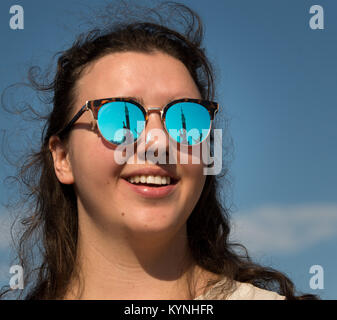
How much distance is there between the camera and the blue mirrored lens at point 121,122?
129 inches

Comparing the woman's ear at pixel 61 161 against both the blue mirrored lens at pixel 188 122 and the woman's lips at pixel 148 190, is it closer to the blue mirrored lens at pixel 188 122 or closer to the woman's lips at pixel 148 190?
the woman's lips at pixel 148 190

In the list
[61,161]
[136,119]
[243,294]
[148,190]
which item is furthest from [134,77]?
[243,294]

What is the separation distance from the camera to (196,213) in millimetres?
4086

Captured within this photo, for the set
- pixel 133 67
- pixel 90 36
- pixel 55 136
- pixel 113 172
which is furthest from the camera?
pixel 90 36

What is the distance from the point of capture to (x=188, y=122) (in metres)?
3.45

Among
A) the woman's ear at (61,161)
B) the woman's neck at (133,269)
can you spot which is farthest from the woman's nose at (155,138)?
the woman's ear at (61,161)

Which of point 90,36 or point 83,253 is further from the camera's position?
point 90,36

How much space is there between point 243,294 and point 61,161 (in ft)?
5.21

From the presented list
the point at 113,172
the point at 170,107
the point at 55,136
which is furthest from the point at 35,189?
the point at 170,107

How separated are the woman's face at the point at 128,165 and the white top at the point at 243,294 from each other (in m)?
→ 0.49

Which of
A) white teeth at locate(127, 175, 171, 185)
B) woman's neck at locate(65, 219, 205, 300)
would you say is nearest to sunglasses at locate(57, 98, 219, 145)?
white teeth at locate(127, 175, 171, 185)
